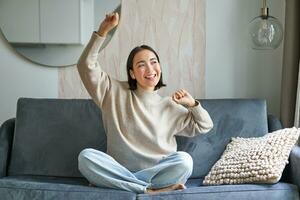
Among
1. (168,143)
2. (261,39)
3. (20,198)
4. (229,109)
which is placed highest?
(261,39)

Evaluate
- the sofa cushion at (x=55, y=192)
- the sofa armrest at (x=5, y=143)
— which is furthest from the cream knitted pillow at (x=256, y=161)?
the sofa armrest at (x=5, y=143)

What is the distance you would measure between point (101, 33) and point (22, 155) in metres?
0.85

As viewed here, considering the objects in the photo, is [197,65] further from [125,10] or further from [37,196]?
[37,196]

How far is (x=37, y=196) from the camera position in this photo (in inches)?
77.9

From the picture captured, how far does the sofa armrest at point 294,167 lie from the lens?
2051mm

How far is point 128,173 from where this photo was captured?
2092 millimetres

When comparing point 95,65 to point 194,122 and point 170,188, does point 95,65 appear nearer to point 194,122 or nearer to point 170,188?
point 194,122

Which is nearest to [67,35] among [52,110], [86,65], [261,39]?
[52,110]

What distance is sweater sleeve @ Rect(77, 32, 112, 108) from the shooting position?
2.10 meters

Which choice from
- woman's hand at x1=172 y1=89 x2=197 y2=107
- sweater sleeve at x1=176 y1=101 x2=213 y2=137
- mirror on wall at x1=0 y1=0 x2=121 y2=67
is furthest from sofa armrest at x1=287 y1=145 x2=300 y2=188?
mirror on wall at x1=0 y1=0 x2=121 y2=67

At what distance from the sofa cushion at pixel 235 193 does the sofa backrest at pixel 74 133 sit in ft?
1.42

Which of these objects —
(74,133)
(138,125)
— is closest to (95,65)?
(138,125)

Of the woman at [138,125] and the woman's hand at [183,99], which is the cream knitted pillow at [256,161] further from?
the woman's hand at [183,99]

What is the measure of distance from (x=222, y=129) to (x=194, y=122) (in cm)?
25
